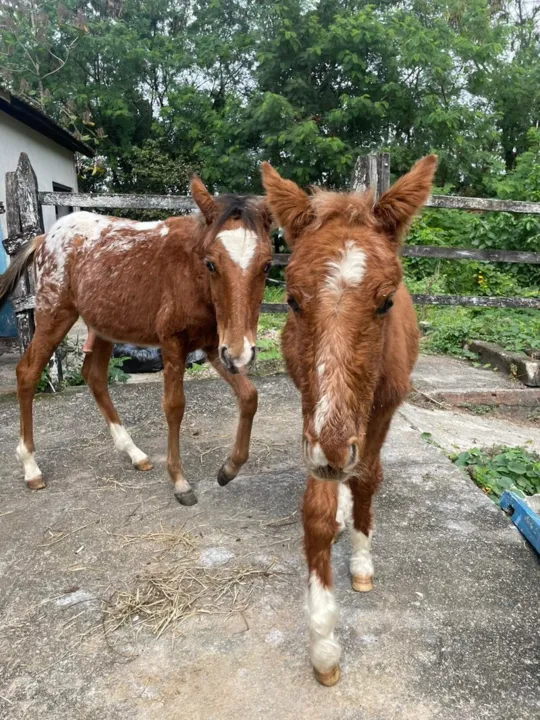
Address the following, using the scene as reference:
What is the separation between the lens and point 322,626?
1746 millimetres

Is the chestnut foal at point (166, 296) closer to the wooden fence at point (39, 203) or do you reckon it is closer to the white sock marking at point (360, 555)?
the white sock marking at point (360, 555)

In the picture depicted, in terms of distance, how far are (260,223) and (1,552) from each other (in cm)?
225

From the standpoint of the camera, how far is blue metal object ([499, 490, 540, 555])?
242cm

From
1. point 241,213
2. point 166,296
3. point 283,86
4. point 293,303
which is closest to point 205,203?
point 241,213

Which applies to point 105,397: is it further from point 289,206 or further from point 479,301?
point 479,301

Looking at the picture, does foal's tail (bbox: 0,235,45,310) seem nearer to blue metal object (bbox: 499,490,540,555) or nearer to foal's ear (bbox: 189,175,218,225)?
foal's ear (bbox: 189,175,218,225)

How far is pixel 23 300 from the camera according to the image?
5164 millimetres

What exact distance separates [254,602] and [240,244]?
1.79 metres

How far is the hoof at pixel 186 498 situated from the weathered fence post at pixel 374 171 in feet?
13.1

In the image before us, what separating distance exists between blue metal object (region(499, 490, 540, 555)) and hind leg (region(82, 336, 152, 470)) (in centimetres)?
234

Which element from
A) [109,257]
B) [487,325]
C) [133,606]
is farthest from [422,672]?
[487,325]

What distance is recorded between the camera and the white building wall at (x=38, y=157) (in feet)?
31.7

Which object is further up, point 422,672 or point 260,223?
point 260,223

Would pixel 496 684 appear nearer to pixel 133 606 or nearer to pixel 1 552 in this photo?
pixel 133 606
